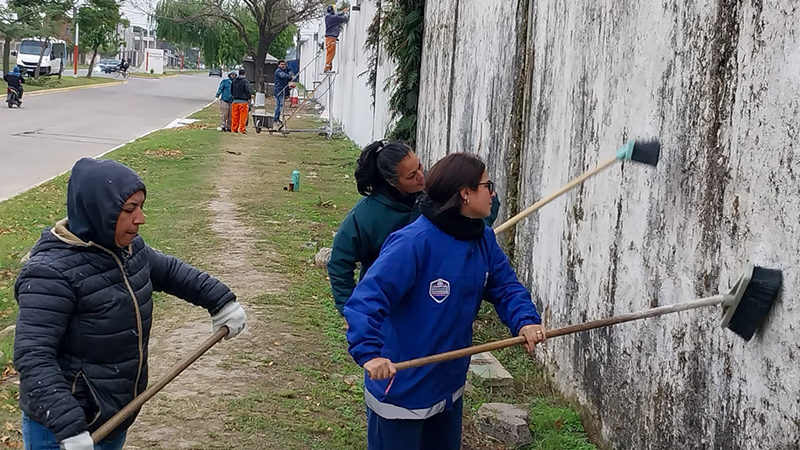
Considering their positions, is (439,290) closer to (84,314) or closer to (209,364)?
(84,314)

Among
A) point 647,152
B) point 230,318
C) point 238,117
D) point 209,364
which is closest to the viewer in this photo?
point 230,318

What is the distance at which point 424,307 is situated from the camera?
10.4 feet

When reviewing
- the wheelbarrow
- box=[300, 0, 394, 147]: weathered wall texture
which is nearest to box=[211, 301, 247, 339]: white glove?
box=[300, 0, 394, 147]: weathered wall texture

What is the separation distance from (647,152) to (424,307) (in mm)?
1424

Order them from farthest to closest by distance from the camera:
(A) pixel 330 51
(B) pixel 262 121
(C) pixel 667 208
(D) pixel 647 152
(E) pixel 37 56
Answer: (E) pixel 37 56 < (A) pixel 330 51 < (B) pixel 262 121 < (D) pixel 647 152 < (C) pixel 667 208

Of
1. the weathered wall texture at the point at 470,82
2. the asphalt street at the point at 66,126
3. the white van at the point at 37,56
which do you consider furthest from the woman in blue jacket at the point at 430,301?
the white van at the point at 37,56

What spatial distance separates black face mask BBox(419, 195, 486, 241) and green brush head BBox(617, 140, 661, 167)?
44.5 inches

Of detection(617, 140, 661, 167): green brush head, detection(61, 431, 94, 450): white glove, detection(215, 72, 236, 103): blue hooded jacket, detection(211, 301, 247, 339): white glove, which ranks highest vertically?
detection(215, 72, 236, 103): blue hooded jacket

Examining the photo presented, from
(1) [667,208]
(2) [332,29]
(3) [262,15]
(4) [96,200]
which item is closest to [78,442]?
(4) [96,200]

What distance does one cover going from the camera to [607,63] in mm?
4695

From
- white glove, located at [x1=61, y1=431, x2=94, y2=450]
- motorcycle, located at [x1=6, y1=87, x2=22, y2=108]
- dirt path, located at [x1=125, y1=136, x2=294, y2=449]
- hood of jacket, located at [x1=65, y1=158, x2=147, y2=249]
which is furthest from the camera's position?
motorcycle, located at [x1=6, y1=87, x2=22, y2=108]

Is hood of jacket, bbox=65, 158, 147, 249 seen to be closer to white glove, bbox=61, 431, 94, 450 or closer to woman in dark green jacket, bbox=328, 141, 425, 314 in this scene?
white glove, bbox=61, 431, 94, 450

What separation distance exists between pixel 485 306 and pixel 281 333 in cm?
158

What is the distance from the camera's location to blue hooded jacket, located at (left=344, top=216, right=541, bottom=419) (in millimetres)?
3051
